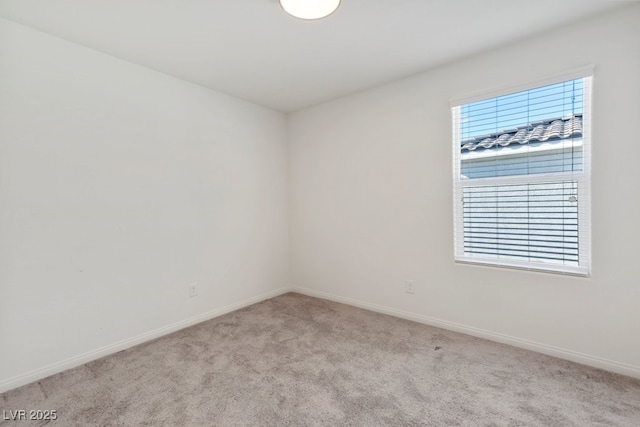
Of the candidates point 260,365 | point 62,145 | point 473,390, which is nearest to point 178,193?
point 62,145

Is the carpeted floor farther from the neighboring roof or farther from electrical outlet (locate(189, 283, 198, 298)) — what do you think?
the neighboring roof

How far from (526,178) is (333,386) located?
7.07 feet

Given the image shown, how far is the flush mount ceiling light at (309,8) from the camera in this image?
1.70 m

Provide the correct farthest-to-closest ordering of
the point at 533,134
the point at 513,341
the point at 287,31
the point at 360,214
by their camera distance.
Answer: the point at 360,214, the point at 513,341, the point at 533,134, the point at 287,31

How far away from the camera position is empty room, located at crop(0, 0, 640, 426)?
185 cm

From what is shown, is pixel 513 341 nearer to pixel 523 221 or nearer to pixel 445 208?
pixel 523 221

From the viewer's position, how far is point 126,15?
1.90 meters

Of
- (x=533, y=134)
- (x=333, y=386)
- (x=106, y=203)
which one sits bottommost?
(x=333, y=386)

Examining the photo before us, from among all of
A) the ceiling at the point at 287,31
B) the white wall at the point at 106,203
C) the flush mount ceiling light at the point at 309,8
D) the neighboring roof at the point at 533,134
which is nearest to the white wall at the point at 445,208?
the neighboring roof at the point at 533,134

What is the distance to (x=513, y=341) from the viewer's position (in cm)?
238

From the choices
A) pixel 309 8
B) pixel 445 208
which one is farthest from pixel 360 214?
pixel 309 8

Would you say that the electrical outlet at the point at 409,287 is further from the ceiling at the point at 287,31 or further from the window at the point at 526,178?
the ceiling at the point at 287,31

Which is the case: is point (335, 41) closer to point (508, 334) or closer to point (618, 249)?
point (618, 249)

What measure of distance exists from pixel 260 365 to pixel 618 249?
2647mm
